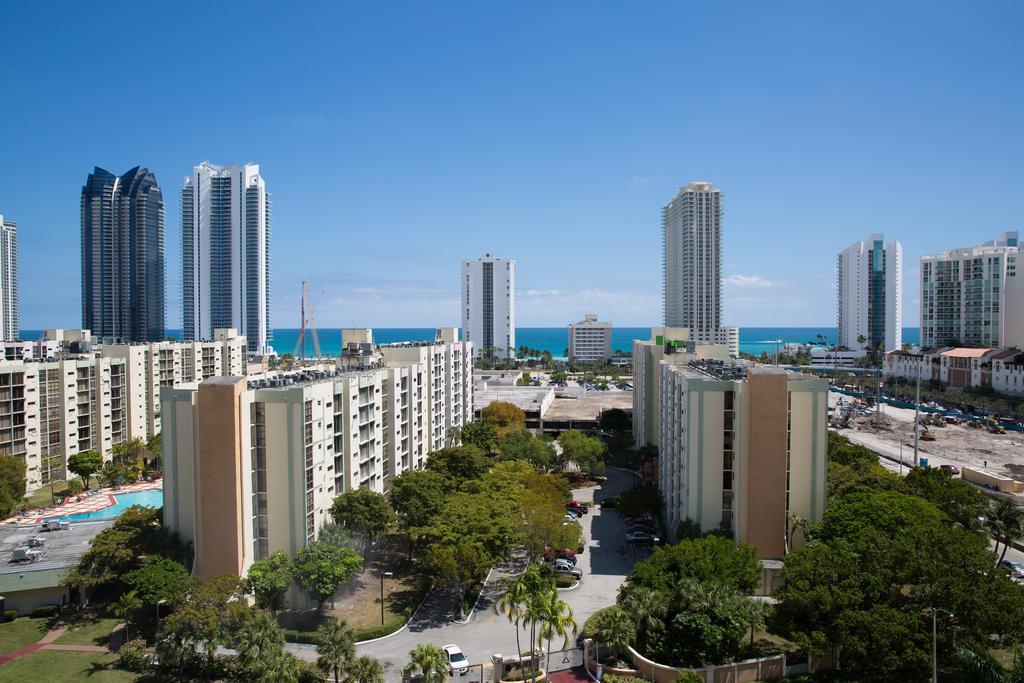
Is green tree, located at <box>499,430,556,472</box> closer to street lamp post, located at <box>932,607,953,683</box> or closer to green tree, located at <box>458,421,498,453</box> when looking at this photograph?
green tree, located at <box>458,421,498,453</box>

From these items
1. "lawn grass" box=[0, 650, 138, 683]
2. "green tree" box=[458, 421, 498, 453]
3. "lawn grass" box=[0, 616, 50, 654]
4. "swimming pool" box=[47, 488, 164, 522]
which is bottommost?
"lawn grass" box=[0, 616, 50, 654]

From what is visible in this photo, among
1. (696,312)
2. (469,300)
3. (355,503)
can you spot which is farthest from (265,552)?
(469,300)

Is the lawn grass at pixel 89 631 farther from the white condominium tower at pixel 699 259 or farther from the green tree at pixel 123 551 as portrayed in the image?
the white condominium tower at pixel 699 259

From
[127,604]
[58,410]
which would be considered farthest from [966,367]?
[58,410]

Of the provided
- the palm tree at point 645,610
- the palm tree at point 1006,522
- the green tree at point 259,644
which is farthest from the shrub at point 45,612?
the palm tree at point 1006,522

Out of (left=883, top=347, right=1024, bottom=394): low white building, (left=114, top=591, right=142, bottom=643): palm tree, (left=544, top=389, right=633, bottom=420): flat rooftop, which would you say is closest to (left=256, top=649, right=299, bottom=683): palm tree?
(left=114, top=591, right=142, bottom=643): palm tree

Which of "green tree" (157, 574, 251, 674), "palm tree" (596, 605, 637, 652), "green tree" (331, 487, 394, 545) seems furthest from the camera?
"green tree" (331, 487, 394, 545)
